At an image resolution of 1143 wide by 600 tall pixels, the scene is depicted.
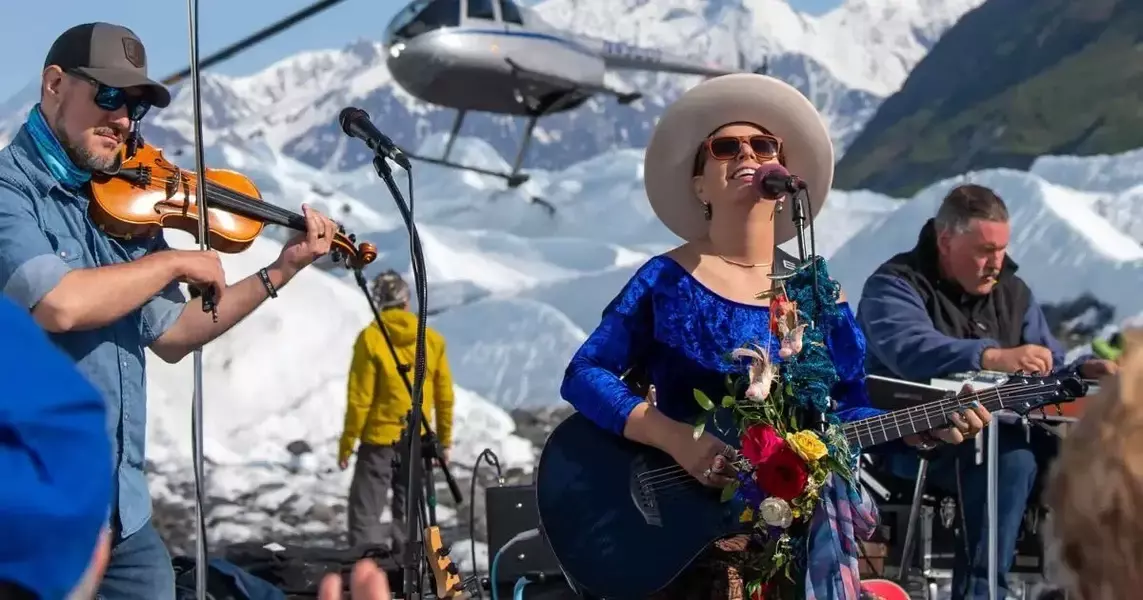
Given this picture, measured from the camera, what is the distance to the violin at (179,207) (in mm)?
2688

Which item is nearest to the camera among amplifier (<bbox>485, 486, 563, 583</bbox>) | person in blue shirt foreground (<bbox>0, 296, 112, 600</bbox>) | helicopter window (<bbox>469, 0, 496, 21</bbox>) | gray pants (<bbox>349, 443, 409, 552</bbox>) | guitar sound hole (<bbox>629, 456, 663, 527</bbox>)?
person in blue shirt foreground (<bbox>0, 296, 112, 600</bbox>)

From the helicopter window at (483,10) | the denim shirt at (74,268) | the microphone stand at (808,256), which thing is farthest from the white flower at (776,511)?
the helicopter window at (483,10)

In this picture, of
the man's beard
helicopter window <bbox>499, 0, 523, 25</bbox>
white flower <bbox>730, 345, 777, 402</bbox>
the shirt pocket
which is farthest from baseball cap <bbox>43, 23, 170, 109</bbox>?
helicopter window <bbox>499, 0, 523, 25</bbox>

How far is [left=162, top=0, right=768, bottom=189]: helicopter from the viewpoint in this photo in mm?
8086

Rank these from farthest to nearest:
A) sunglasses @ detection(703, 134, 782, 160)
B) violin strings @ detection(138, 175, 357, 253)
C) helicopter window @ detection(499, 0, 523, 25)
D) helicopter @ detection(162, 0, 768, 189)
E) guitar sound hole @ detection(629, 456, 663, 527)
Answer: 1. helicopter window @ detection(499, 0, 523, 25)
2. helicopter @ detection(162, 0, 768, 189)
3. violin strings @ detection(138, 175, 357, 253)
4. sunglasses @ detection(703, 134, 782, 160)
5. guitar sound hole @ detection(629, 456, 663, 527)

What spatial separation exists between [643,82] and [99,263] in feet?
19.3

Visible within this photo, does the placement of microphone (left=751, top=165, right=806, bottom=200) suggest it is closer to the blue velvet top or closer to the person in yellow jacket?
the blue velvet top

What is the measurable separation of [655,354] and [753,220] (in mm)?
360

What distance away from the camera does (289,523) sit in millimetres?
7215

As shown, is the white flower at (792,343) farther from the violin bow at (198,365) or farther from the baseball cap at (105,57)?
the baseball cap at (105,57)

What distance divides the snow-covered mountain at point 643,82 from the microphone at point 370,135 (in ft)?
17.9

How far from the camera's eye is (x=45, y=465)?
2.36 feet

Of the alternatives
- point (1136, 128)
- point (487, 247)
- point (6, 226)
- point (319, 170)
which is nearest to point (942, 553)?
point (6, 226)

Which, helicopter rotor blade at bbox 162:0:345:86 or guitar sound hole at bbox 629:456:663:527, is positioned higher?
helicopter rotor blade at bbox 162:0:345:86
